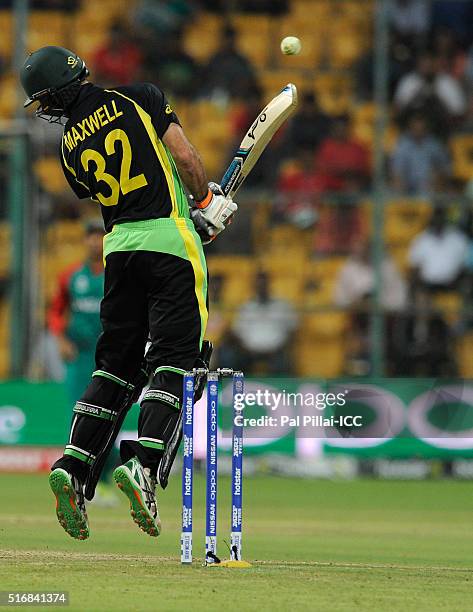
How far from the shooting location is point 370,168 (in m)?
13.6

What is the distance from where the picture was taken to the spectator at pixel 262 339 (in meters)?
12.7

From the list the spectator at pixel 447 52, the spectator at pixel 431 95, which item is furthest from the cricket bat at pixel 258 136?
the spectator at pixel 447 52

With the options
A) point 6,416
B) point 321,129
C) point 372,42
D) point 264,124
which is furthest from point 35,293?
point 264,124

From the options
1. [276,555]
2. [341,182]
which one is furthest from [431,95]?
[276,555]

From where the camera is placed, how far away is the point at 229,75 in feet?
47.3

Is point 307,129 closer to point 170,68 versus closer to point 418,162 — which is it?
point 418,162

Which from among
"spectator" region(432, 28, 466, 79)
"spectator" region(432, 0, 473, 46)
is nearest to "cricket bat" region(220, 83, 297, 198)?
"spectator" region(432, 28, 466, 79)

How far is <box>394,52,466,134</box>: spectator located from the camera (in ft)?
45.7

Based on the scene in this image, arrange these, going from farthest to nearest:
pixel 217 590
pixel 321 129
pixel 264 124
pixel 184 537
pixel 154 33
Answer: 1. pixel 154 33
2. pixel 321 129
3. pixel 264 124
4. pixel 184 537
5. pixel 217 590

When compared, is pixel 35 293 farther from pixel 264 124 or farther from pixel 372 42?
pixel 264 124

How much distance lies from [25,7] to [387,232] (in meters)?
3.98

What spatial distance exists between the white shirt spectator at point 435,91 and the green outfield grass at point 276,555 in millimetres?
4584

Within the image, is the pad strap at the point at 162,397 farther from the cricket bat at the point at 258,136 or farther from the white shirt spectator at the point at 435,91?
the white shirt spectator at the point at 435,91

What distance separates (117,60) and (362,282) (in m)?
3.61
